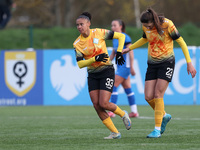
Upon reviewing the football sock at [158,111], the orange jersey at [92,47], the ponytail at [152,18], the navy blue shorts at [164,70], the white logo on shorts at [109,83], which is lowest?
the football sock at [158,111]

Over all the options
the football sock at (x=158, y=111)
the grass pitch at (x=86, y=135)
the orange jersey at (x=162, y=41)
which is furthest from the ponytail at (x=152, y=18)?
the grass pitch at (x=86, y=135)

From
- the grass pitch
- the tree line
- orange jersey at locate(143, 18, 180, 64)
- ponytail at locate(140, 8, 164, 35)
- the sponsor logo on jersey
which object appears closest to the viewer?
the grass pitch

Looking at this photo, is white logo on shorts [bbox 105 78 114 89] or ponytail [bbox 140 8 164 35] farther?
white logo on shorts [bbox 105 78 114 89]

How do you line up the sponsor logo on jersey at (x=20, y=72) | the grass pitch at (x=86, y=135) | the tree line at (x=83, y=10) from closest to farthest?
the grass pitch at (x=86, y=135), the sponsor logo on jersey at (x=20, y=72), the tree line at (x=83, y=10)

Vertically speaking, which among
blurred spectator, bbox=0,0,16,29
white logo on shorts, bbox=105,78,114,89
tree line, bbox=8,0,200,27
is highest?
tree line, bbox=8,0,200,27

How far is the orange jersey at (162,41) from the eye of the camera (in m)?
8.16

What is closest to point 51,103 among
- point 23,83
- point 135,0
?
point 23,83

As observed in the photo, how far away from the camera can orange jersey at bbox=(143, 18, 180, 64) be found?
816 centimetres

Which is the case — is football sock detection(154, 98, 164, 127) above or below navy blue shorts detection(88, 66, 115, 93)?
below

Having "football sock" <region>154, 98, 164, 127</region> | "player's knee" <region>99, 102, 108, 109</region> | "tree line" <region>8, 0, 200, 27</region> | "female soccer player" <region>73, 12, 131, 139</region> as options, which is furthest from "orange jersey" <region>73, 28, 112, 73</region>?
"tree line" <region>8, 0, 200, 27</region>

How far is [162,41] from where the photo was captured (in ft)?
27.0

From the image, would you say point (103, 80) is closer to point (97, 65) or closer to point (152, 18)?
point (97, 65)

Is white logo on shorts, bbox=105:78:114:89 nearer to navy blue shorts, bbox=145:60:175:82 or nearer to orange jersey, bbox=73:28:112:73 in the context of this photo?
orange jersey, bbox=73:28:112:73

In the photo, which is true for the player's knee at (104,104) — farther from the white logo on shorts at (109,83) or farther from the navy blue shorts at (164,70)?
the navy blue shorts at (164,70)
